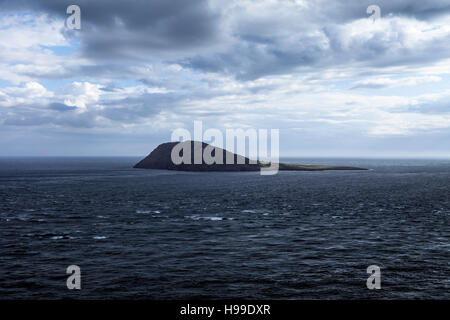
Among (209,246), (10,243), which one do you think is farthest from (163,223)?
(10,243)

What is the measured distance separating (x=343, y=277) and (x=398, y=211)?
44589 millimetres

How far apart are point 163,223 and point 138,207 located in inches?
768

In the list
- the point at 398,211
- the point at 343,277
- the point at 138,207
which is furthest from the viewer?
the point at 138,207

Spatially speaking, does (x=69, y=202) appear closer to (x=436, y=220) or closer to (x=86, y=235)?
(x=86, y=235)

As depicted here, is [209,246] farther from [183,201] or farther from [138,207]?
[183,201]

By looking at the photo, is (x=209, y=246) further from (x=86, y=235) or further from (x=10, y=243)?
(x=10, y=243)

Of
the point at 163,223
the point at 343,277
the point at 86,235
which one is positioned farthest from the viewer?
the point at 163,223

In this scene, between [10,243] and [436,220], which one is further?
[436,220]

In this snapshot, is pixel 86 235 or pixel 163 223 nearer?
pixel 86 235
